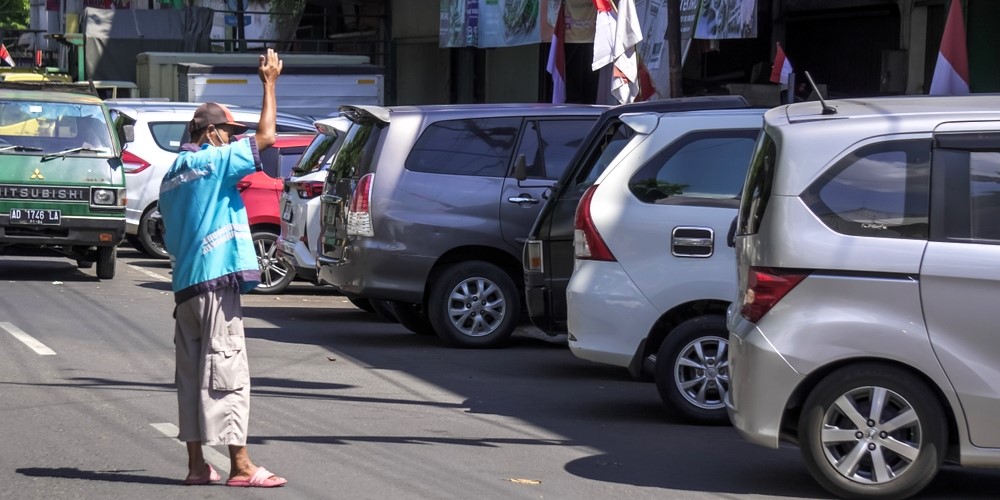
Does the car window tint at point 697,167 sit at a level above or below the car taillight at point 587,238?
above

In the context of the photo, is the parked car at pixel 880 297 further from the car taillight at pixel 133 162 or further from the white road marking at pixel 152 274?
the car taillight at pixel 133 162

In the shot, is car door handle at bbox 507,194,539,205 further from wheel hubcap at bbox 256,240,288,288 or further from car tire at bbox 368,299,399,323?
wheel hubcap at bbox 256,240,288,288

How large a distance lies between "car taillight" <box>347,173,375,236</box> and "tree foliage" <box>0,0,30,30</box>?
192ft

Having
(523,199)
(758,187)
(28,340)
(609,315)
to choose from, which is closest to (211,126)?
(758,187)

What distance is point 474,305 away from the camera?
10.9m

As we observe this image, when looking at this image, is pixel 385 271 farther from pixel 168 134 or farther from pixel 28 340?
pixel 168 134

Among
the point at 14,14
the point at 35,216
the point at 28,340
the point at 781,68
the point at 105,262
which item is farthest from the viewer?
the point at 14,14

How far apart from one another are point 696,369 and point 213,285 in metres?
3.14

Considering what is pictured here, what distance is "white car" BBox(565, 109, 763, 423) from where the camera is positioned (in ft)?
25.8

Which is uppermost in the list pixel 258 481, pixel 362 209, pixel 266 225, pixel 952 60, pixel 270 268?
pixel 952 60

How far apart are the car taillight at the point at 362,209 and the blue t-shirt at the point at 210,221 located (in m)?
4.49

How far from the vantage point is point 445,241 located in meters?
10.7

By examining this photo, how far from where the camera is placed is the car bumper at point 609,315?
7.89 m

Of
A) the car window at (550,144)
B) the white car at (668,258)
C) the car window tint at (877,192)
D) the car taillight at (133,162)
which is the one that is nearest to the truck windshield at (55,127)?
the car taillight at (133,162)
